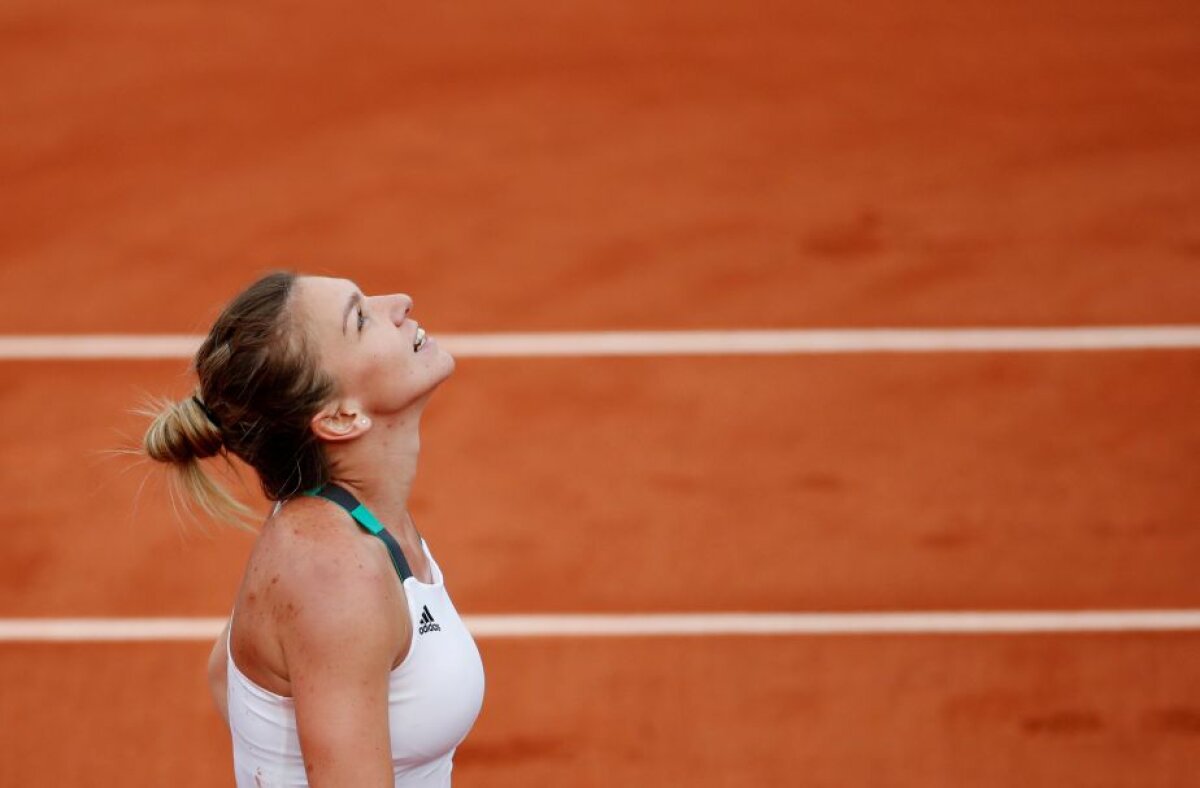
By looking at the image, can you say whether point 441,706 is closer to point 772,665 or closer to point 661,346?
point 772,665

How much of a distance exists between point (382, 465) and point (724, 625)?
113 inches

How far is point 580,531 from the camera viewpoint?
18.4 ft

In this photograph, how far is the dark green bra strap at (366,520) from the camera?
2.49 m

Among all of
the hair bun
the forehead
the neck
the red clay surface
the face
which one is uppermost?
the forehead

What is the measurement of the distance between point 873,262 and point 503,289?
5.22ft

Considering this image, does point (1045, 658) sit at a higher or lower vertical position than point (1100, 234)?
lower

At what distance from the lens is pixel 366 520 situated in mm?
2500

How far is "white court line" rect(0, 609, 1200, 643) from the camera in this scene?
207 inches

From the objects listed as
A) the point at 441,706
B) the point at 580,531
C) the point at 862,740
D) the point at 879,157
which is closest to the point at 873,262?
the point at 879,157

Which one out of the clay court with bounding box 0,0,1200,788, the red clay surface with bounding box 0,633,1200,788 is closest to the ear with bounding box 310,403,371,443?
the clay court with bounding box 0,0,1200,788

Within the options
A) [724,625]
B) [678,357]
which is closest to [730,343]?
[678,357]

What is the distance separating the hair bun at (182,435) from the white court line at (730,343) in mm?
3681

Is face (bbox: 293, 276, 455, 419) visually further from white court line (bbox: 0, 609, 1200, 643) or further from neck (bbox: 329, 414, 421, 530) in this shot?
white court line (bbox: 0, 609, 1200, 643)

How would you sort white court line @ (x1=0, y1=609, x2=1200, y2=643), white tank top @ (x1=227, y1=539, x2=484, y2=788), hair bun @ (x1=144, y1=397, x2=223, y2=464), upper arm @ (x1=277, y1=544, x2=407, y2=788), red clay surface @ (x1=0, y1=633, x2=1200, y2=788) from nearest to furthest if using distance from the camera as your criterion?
upper arm @ (x1=277, y1=544, x2=407, y2=788), white tank top @ (x1=227, y1=539, x2=484, y2=788), hair bun @ (x1=144, y1=397, x2=223, y2=464), red clay surface @ (x1=0, y1=633, x2=1200, y2=788), white court line @ (x1=0, y1=609, x2=1200, y2=643)
